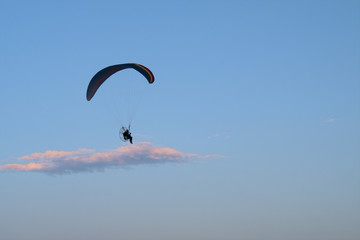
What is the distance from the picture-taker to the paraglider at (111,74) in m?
57.7

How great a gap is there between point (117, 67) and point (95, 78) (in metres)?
2.87

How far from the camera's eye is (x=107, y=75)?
59562mm

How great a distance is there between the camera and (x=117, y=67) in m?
58.4

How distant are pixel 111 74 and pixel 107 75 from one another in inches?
20.2

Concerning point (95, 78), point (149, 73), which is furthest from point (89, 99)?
point (149, 73)

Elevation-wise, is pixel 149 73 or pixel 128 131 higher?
pixel 149 73

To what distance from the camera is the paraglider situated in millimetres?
57688

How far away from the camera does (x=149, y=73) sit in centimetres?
5791

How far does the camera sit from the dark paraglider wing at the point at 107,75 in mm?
57906

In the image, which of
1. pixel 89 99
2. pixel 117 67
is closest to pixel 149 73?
pixel 117 67

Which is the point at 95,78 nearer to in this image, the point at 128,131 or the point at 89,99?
the point at 89,99

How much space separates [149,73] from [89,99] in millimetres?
7418

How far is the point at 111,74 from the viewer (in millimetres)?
59844

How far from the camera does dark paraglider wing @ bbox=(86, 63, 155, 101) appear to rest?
190 ft
